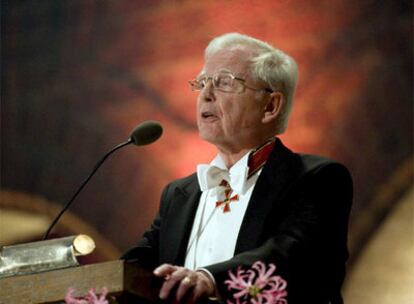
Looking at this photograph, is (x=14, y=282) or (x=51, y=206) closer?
(x=14, y=282)

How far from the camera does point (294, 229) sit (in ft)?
8.01

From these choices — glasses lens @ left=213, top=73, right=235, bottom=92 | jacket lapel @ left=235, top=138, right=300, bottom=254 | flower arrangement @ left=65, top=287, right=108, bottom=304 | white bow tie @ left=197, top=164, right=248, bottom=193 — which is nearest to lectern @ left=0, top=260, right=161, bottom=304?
flower arrangement @ left=65, top=287, right=108, bottom=304

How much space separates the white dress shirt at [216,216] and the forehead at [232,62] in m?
0.29

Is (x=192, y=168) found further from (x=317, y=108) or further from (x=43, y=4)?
(x=43, y=4)

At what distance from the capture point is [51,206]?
13.9ft

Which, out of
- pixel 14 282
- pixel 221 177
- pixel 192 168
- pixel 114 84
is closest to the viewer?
pixel 14 282

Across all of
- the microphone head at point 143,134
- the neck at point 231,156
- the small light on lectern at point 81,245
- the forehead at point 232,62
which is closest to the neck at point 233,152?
the neck at point 231,156

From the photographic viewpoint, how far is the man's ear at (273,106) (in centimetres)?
305

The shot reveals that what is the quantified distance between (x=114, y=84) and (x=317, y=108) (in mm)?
1048

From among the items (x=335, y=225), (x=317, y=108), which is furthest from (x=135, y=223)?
(x=335, y=225)

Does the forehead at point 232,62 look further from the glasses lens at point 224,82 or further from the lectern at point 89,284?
the lectern at point 89,284

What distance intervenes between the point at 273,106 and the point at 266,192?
20.6 inches

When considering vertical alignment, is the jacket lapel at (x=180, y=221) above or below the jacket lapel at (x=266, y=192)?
below

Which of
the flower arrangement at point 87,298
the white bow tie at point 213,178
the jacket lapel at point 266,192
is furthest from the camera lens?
the white bow tie at point 213,178
